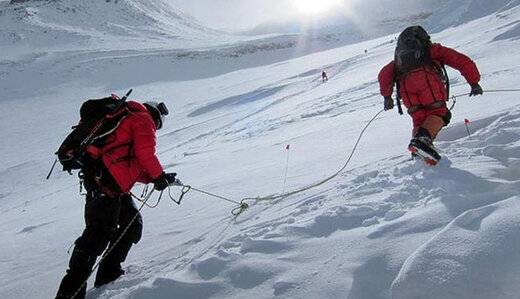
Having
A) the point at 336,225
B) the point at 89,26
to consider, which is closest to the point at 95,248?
the point at 336,225

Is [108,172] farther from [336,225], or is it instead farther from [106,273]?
[336,225]

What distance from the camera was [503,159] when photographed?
3619 mm

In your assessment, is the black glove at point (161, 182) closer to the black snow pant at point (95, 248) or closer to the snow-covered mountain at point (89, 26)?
the black snow pant at point (95, 248)

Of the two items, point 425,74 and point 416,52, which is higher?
point 416,52

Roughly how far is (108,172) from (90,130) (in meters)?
0.34

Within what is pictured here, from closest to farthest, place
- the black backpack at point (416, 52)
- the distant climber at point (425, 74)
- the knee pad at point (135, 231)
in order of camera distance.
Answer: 1. the knee pad at point (135, 231)
2. the distant climber at point (425, 74)
3. the black backpack at point (416, 52)

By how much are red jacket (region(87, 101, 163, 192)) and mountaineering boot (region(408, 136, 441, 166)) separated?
2027mm

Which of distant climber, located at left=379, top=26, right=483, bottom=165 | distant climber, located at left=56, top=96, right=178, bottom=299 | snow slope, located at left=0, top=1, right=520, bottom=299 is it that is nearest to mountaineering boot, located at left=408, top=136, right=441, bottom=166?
snow slope, located at left=0, top=1, right=520, bottom=299

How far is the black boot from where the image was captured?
11.5ft

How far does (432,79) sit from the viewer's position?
4.57 meters

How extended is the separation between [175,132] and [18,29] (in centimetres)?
4699

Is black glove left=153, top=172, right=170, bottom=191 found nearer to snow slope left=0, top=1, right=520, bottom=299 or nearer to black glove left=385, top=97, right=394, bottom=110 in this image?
snow slope left=0, top=1, right=520, bottom=299

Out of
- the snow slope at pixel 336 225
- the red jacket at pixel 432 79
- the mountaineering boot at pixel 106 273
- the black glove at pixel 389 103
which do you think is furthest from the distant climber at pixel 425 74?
the mountaineering boot at pixel 106 273

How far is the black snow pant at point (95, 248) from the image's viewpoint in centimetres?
352
